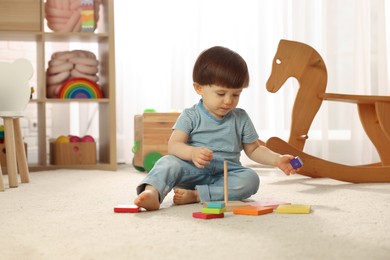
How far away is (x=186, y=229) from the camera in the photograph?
4.00 feet

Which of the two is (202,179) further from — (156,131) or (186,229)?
(156,131)

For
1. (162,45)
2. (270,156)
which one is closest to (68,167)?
(162,45)

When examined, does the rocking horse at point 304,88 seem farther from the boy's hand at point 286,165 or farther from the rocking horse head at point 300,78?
the boy's hand at point 286,165

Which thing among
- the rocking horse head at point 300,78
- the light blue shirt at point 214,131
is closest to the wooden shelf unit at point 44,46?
the rocking horse head at point 300,78

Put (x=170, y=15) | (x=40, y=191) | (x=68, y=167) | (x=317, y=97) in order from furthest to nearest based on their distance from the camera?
(x=170, y=15) < (x=68, y=167) < (x=317, y=97) < (x=40, y=191)

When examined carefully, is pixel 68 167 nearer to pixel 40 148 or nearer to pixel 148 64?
pixel 40 148

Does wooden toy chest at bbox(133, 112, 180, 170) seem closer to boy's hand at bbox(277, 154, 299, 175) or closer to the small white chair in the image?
the small white chair

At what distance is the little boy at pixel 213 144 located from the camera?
1.57 m

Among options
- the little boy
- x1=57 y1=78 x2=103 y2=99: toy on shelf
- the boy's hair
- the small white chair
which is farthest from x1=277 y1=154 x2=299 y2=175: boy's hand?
x1=57 y1=78 x2=103 y2=99: toy on shelf

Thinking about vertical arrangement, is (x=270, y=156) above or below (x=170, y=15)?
below

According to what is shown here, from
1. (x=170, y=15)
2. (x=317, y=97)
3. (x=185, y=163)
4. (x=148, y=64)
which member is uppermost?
(x=170, y=15)

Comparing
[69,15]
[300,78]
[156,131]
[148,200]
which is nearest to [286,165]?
[148,200]

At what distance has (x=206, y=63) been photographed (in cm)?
161

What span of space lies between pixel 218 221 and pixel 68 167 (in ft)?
4.99
